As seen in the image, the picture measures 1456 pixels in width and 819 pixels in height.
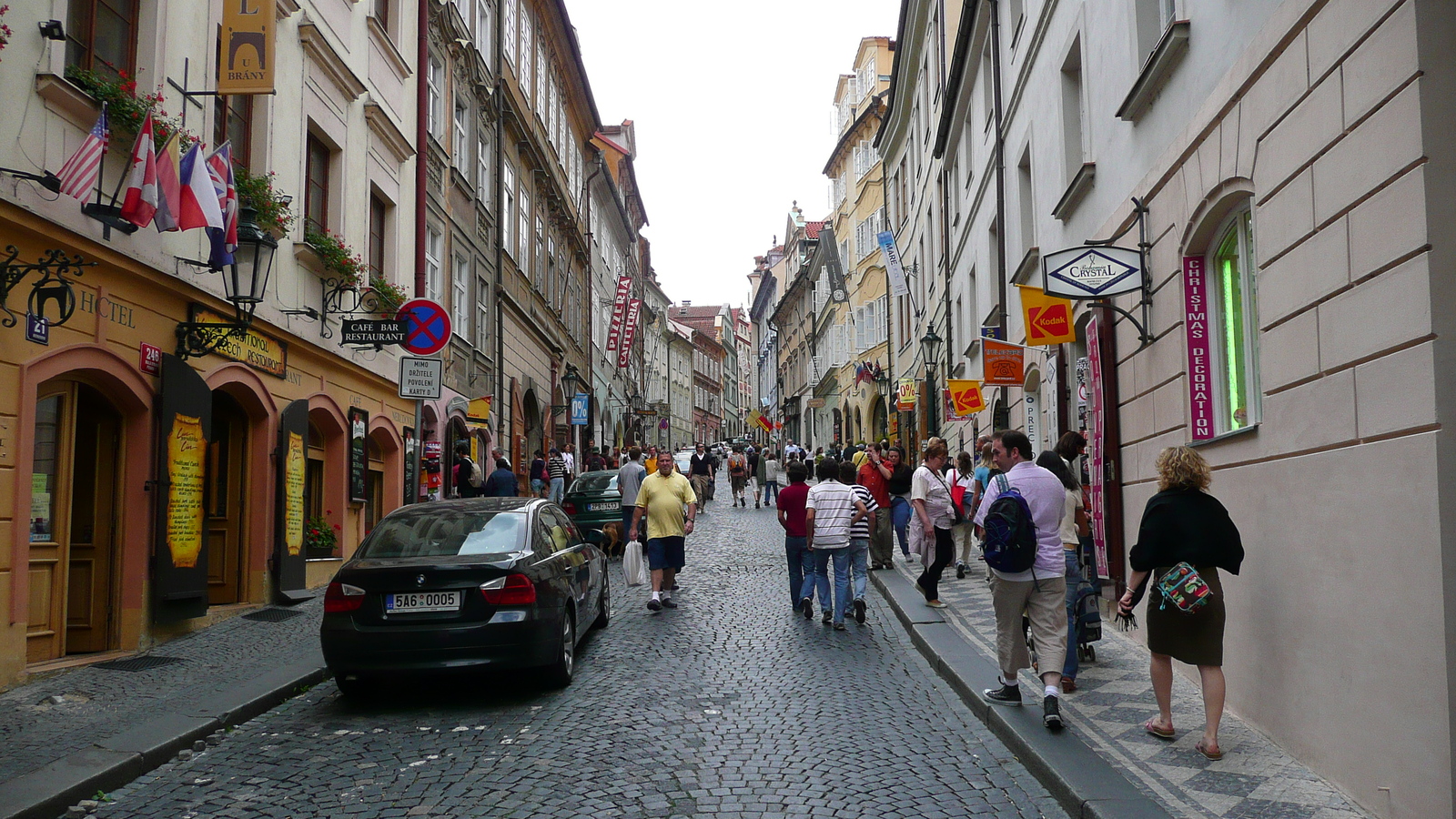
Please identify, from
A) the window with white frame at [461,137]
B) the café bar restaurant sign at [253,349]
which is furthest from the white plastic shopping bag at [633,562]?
the window with white frame at [461,137]

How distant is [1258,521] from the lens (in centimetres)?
654

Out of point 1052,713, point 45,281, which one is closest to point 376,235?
point 45,281

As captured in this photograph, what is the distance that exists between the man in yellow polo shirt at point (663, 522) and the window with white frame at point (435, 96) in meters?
9.74

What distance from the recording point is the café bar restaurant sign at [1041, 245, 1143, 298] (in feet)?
29.6

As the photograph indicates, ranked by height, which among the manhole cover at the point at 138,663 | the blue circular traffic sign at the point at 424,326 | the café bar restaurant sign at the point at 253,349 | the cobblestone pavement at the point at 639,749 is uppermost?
Answer: the blue circular traffic sign at the point at 424,326

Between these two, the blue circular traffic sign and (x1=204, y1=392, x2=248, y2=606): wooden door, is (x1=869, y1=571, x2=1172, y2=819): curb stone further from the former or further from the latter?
(x1=204, y1=392, x2=248, y2=606): wooden door

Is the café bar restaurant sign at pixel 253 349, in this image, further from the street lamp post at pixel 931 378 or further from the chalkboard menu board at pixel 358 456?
the street lamp post at pixel 931 378

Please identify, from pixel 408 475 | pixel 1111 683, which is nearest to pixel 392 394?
pixel 408 475

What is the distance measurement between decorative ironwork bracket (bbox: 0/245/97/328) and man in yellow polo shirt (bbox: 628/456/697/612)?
6026 millimetres

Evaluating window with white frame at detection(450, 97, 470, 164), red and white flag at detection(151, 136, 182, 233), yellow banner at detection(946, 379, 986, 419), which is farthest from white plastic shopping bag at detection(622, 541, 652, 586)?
window with white frame at detection(450, 97, 470, 164)

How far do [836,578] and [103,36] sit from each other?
27.0 feet

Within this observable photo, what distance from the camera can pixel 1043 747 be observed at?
625 centimetres

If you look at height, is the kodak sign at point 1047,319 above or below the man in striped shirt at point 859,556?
above

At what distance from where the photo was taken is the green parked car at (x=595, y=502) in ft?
63.1
